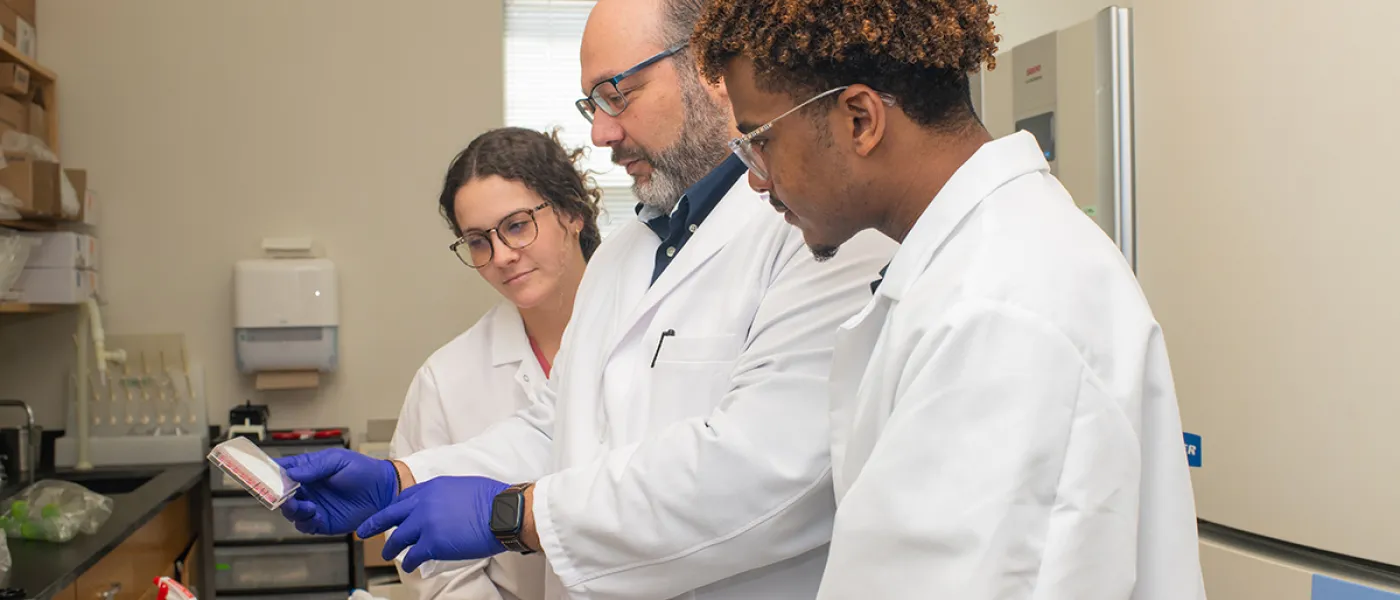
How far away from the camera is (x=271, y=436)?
3.26 m

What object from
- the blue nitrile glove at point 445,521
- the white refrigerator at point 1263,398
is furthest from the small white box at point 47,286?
the white refrigerator at point 1263,398

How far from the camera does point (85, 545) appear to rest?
2.16 meters

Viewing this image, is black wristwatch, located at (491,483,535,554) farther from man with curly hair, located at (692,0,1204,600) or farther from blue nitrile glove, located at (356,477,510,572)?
man with curly hair, located at (692,0,1204,600)

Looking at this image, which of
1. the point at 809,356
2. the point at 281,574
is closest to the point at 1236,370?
the point at 809,356

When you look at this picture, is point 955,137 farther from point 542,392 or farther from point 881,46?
point 542,392

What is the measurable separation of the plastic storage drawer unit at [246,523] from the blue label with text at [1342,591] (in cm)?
254

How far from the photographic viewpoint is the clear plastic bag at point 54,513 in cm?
221

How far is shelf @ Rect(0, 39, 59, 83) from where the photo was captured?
9.91ft

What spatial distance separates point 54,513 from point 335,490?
1210 mm

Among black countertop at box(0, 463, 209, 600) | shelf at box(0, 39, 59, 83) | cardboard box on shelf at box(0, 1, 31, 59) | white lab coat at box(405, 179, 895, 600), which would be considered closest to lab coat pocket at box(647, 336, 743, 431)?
white lab coat at box(405, 179, 895, 600)

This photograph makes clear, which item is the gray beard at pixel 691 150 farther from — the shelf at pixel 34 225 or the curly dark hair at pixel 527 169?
the shelf at pixel 34 225

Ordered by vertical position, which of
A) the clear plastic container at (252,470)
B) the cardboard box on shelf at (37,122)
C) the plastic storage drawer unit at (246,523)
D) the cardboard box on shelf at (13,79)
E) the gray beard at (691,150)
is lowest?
the plastic storage drawer unit at (246,523)

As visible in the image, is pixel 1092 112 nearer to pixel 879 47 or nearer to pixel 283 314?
pixel 879 47

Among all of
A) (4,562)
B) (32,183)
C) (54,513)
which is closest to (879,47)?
(4,562)
